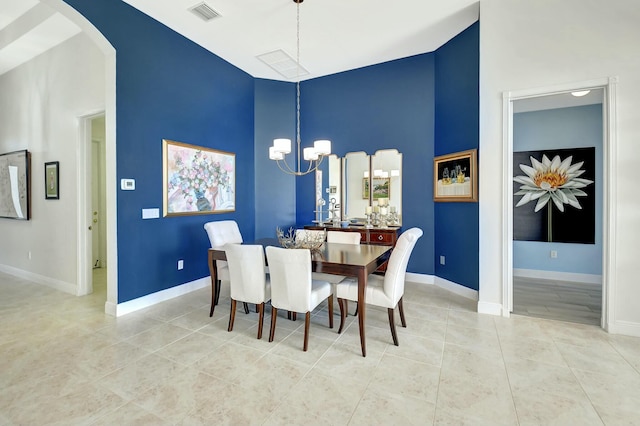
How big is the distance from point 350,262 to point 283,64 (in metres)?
3.51

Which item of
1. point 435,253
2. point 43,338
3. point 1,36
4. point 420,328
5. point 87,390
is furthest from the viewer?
point 435,253

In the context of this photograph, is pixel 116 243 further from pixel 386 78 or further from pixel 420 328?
pixel 386 78

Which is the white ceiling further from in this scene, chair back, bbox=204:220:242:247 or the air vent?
chair back, bbox=204:220:242:247

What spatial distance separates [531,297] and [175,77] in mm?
5283

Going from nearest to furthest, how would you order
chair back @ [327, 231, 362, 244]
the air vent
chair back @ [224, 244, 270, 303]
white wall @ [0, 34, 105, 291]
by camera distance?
chair back @ [224, 244, 270, 303]
the air vent
chair back @ [327, 231, 362, 244]
white wall @ [0, 34, 105, 291]

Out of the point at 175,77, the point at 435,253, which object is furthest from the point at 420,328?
the point at 175,77

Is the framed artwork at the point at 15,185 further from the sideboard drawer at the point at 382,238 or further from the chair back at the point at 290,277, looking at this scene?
the sideboard drawer at the point at 382,238

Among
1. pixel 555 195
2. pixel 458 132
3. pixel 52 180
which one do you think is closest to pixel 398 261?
pixel 458 132

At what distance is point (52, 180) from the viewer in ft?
13.0

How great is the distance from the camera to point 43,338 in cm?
259

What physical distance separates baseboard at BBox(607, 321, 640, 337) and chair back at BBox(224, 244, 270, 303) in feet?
10.4

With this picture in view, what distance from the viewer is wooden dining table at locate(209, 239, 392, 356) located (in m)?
2.30

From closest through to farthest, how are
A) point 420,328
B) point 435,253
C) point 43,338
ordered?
point 43,338 < point 420,328 < point 435,253

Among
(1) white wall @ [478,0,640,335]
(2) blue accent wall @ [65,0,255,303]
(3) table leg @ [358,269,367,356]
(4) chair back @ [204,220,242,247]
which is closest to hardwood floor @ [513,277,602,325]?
(1) white wall @ [478,0,640,335]
